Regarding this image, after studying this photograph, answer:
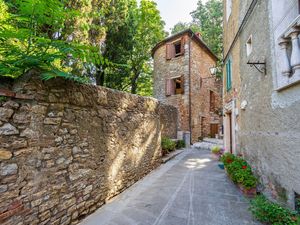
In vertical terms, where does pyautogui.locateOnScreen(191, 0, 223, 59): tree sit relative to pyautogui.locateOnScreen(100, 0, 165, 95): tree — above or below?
above

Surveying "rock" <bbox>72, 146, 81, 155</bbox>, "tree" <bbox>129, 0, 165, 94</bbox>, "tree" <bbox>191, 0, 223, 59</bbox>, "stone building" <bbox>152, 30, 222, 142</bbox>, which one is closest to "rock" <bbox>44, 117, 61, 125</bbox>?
"rock" <bbox>72, 146, 81, 155</bbox>

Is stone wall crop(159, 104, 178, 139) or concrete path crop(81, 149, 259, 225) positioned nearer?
concrete path crop(81, 149, 259, 225)

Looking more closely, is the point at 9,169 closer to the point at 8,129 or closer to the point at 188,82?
the point at 8,129

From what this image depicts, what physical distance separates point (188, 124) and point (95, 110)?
8.82 metres

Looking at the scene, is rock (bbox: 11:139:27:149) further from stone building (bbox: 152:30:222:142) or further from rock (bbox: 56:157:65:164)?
stone building (bbox: 152:30:222:142)

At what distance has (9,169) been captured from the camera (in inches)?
76.2

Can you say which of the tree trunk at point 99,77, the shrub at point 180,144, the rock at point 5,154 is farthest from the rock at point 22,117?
the tree trunk at point 99,77

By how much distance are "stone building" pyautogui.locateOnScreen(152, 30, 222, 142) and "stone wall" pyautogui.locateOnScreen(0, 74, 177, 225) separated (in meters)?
7.94

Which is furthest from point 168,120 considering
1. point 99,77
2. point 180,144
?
point 99,77

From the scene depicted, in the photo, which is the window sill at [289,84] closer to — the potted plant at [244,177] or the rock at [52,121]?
the potted plant at [244,177]

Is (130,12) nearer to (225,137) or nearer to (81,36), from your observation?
(81,36)

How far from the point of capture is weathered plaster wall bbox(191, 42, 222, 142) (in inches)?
465

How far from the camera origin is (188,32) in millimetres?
11461

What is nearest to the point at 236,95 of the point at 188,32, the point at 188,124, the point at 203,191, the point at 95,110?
the point at 203,191
